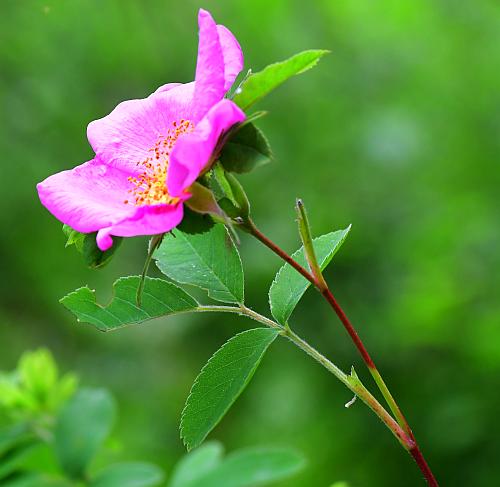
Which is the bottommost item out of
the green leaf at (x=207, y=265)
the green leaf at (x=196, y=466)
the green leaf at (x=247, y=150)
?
the green leaf at (x=196, y=466)

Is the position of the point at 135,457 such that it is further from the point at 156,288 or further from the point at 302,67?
the point at 302,67

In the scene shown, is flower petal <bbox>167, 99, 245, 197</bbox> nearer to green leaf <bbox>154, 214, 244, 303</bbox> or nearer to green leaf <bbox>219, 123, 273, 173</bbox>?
green leaf <bbox>219, 123, 273, 173</bbox>

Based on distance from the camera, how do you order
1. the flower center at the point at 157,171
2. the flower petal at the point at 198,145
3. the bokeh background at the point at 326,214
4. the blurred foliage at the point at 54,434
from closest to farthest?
1. the flower petal at the point at 198,145
2. the flower center at the point at 157,171
3. the blurred foliage at the point at 54,434
4. the bokeh background at the point at 326,214

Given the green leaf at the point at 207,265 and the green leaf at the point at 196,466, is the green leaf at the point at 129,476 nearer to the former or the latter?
the green leaf at the point at 196,466

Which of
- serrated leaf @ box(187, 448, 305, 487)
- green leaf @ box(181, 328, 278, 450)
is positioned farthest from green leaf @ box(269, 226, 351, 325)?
serrated leaf @ box(187, 448, 305, 487)

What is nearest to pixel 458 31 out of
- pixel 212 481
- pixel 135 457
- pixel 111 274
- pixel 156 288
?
pixel 111 274

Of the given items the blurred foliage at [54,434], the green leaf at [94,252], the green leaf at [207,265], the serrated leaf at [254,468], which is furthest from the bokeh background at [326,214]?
the green leaf at [94,252]
